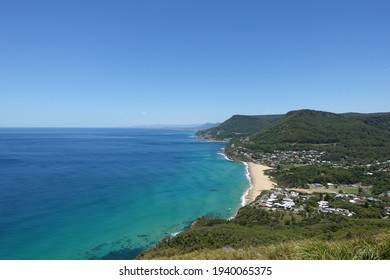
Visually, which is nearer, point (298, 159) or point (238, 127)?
point (298, 159)

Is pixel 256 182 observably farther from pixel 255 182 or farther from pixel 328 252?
pixel 328 252

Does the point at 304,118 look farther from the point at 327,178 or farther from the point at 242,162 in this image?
the point at 327,178

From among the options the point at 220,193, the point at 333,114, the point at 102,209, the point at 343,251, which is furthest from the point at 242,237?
the point at 333,114

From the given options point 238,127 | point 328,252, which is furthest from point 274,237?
point 238,127

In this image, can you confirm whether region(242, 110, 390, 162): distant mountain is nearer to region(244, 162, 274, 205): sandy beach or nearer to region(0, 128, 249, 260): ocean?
region(244, 162, 274, 205): sandy beach

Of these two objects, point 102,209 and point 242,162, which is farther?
point 242,162

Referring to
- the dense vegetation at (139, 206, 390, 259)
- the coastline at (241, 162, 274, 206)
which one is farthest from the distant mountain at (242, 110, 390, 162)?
the dense vegetation at (139, 206, 390, 259)
